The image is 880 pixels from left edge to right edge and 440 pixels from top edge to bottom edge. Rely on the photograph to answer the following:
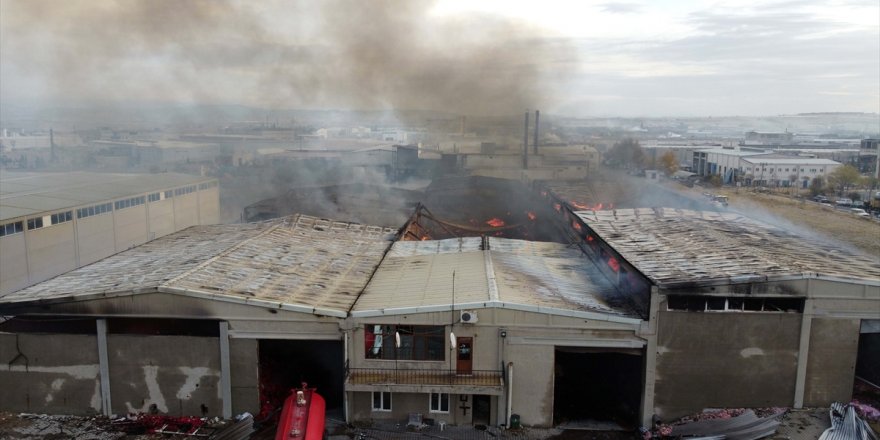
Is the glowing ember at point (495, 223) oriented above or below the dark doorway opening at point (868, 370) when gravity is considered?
above

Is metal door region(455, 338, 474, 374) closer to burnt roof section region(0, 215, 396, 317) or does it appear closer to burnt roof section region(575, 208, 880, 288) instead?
burnt roof section region(0, 215, 396, 317)

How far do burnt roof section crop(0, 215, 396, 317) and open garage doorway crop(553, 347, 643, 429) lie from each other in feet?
13.7

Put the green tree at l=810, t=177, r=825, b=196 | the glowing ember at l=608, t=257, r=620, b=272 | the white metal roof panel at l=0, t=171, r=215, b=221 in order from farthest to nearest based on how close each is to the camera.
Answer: the green tree at l=810, t=177, r=825, b=196 → the white metal roof panel at l=0, t=171, r=215, b=221 → the glowing ember at l=608, t=257, r=620, b=272

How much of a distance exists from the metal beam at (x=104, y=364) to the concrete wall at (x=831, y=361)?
11474 millimetres

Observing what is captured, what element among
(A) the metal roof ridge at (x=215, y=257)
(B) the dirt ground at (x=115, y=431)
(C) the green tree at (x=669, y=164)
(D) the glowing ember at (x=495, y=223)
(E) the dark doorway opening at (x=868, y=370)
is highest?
(C) the green tree at (x=669, y=164)

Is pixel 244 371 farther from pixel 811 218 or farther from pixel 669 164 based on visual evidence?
pixel 669 164

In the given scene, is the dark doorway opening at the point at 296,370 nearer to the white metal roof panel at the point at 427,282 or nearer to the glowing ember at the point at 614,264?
the white metal roof panel at the point at 427,282

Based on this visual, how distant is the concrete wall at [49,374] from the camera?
10539 mm

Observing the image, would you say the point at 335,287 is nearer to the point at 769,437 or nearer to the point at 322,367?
the point at 322,367

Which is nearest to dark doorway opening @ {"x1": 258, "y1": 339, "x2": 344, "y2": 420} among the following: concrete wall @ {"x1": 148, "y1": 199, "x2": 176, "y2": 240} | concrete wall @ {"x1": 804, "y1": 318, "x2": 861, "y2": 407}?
concrete wall @ {"x1": 804, "y1": 318, "x2": 861, "y2": 407}

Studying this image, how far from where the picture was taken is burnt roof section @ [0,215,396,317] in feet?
35.3

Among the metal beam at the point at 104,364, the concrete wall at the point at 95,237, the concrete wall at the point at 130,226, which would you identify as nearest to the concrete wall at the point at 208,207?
the concrete wall at the point at 130,226

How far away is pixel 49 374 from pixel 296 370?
4.08m

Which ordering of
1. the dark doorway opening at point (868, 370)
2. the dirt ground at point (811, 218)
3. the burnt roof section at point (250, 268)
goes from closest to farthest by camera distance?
the dark doorway opening at point (868, 370) < the burnt roof section at point (250, 268) < the dirt ground at point (811, 218)
